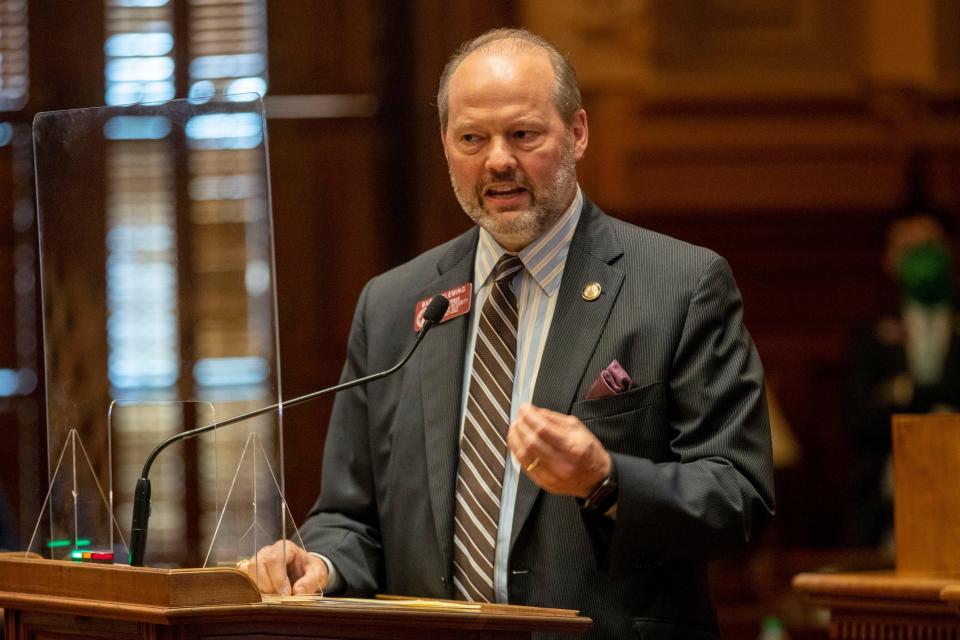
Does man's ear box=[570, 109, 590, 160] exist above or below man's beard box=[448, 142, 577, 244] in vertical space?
above

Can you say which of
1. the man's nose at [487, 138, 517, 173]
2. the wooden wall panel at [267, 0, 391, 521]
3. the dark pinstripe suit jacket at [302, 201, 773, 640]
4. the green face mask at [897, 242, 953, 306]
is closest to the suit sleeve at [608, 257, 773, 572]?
the dark pinstripe suit jacket at [302, 201, 773, 640]

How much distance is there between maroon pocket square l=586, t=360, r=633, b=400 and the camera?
217cm

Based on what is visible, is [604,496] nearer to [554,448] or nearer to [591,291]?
[554,448]

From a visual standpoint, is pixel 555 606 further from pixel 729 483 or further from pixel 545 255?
pixel 545 255

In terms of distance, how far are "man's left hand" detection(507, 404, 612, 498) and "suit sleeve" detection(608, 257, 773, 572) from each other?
0.10 m

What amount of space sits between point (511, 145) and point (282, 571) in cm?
80

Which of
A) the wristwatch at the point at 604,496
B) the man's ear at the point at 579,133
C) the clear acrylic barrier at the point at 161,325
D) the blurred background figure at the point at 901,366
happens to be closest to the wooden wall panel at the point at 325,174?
the blurred background figure at the point at 901,366

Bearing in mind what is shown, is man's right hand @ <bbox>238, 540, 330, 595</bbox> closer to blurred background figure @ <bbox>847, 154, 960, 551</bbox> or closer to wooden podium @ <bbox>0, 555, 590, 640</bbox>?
wooden podium @ <bbox>0, 555, 590, 640</bbox>

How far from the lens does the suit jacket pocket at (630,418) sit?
217cm

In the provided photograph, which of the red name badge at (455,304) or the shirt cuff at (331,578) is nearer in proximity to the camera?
the shirt cuff at (331,578)

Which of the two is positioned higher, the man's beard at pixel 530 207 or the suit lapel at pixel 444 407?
the man's beard at pixel 530 207

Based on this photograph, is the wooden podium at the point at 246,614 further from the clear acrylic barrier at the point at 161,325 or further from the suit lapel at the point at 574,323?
the suit lapel at the point at 574,323

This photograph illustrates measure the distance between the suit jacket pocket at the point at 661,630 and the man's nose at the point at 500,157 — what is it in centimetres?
75

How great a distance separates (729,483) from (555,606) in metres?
0.32
